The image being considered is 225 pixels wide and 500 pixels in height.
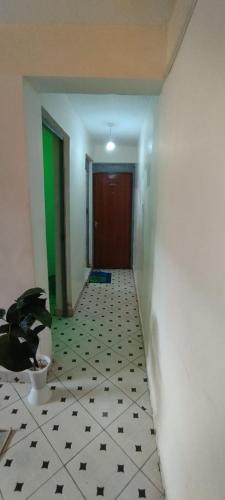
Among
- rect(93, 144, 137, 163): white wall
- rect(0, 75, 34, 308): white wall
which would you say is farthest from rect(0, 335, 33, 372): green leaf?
rect(93, 144, 137, 163): white wall

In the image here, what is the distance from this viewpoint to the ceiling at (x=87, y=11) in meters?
1.21

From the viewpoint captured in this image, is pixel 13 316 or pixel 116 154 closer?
pixel 13 316

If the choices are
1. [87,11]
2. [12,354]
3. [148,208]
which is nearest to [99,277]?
[148,208]

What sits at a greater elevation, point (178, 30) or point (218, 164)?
point (178, 30)

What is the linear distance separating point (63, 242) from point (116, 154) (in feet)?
7.93

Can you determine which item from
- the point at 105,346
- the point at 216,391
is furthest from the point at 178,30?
Result: the point at 105,346

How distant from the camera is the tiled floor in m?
1.28

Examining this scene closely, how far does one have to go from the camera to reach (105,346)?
7.94ft

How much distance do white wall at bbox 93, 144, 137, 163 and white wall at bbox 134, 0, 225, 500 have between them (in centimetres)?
319

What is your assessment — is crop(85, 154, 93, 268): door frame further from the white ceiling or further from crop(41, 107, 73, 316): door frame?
crop(41, 107, 73, 316): door frame

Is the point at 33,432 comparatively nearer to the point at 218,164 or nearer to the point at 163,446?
the point at 163,446

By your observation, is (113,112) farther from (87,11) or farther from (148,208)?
(87,11)

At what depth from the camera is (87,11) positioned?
127 centimetres

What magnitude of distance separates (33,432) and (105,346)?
0.99 m
